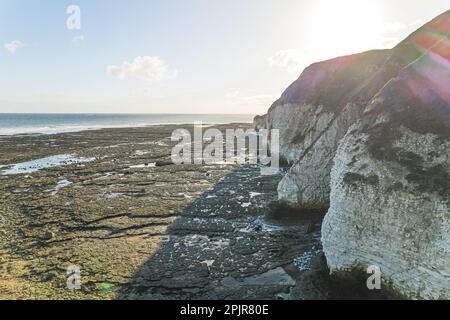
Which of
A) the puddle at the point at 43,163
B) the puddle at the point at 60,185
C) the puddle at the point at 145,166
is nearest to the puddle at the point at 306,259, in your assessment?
the puddle at the point at 60,185

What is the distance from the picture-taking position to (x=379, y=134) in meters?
14.4

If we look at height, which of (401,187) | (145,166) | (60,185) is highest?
(401,187)

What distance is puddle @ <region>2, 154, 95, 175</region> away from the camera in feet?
125

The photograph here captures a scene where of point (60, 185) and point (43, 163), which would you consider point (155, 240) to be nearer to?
point (60, 185)

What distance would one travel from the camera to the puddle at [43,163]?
38.1 meters

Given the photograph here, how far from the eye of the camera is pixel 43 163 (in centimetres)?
4222

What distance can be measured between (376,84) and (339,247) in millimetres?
12885

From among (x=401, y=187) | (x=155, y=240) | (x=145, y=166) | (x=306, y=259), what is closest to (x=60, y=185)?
(x=145, y=166)

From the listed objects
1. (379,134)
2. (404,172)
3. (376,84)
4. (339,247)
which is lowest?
(339,247)

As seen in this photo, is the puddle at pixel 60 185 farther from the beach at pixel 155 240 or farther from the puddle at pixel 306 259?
the puddle at pixel 306 259

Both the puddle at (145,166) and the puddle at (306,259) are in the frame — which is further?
the puddle at (145,166)
